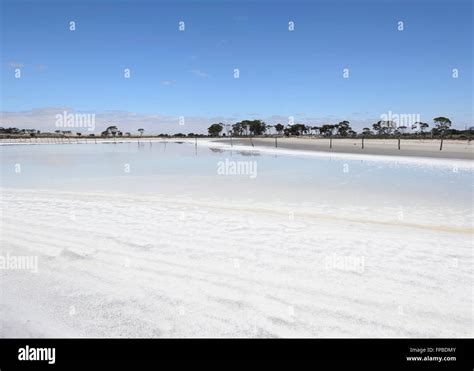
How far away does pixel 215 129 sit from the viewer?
596 ft

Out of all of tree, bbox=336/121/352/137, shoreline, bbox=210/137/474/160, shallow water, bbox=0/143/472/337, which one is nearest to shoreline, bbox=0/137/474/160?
shoreline, bbox=210/137/474/160

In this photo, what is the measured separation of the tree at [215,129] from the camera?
181000mm

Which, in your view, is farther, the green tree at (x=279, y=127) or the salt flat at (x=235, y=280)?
the green tree at (x=279, y=127)

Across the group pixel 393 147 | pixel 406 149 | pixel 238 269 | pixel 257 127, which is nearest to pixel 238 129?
pixel 257 127

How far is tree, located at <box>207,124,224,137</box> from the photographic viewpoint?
18100cm

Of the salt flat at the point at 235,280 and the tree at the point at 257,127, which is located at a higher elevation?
the tree at the point at 257,127

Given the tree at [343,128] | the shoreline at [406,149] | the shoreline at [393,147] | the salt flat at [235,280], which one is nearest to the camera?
the salt flat at [235,280]

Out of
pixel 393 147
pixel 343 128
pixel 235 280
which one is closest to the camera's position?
pixel 235 280

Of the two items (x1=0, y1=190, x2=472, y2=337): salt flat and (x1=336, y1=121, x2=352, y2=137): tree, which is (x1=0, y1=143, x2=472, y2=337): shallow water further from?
(x1=336, y1=121, x2=352, y2=137): tree

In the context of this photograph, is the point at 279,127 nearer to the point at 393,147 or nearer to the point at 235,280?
the point at 393,147

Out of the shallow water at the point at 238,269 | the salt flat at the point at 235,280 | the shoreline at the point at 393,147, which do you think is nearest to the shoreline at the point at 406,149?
the shoreline at the point at 393,147

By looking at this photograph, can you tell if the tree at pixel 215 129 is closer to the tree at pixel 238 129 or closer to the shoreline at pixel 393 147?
the tree at pixel 238 129

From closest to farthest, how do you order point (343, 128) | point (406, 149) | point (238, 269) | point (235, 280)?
1. point (235, 280)
2. point (238, 269)
3. point (406, 149)
4. point (343, 128)
